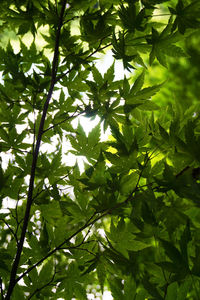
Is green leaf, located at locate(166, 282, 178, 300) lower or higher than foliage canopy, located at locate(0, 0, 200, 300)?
lower

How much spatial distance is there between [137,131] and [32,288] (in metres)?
0.38

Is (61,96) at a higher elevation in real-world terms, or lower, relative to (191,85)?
lower

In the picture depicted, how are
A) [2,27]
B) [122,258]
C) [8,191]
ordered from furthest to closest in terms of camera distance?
[2,27], [8,191], [122,258]

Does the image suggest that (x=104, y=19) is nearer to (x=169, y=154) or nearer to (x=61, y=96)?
(x=61, y=96)

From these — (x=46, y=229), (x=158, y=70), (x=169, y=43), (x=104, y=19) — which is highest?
(x=158, y=70)

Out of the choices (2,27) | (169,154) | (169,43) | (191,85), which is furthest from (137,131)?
(191,85)

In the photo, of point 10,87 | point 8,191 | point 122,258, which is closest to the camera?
point 122,258

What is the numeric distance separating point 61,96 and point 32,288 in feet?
1.37

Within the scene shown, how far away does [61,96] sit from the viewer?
66 centimetres

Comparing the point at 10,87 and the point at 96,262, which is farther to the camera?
the point at 10,87

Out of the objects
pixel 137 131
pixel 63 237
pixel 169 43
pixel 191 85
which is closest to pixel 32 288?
pixel 63 237

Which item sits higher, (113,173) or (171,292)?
(113,173)

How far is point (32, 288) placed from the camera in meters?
0.57

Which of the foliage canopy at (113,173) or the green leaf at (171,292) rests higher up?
the foliage canopy at (113,173)
